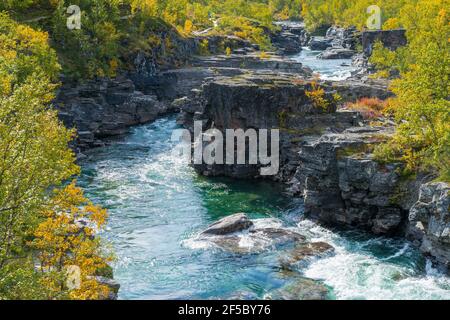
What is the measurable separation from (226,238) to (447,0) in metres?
58.0

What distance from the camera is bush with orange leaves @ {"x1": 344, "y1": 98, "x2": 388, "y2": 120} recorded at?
211 ft

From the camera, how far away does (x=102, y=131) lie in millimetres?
79812

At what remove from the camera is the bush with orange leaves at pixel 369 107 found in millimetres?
64375

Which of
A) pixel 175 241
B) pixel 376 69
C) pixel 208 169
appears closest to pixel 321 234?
pixel 175 241

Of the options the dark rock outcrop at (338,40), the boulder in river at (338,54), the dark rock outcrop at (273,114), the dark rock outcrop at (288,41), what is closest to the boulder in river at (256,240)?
the dark rock outcrop at (273,114)

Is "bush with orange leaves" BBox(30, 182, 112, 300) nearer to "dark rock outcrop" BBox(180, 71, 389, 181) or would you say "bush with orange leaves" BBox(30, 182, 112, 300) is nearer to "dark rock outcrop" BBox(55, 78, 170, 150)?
"dark rock outcrop" BBox(180, 71, 389, 181)

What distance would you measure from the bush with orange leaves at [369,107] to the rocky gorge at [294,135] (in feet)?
6.24

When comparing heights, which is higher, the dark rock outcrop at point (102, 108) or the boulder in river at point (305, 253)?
the dark rock outcrop at point (102, 108)

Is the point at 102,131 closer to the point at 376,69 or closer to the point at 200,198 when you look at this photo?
the point at 200,198

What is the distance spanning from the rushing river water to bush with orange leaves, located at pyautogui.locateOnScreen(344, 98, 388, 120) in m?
14.9

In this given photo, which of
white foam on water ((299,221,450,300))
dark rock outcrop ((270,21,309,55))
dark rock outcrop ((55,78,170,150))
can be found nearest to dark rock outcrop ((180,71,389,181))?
white foam on water ((299,221,450,300))

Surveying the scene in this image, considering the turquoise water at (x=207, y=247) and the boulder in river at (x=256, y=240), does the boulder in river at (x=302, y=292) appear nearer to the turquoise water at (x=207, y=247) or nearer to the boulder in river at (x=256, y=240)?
the turquoise water at (x=207, y=247)

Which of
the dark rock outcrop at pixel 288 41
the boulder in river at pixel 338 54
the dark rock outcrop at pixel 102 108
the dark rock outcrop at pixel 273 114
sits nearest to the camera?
the dark rock outcrop at pixel 273 114
